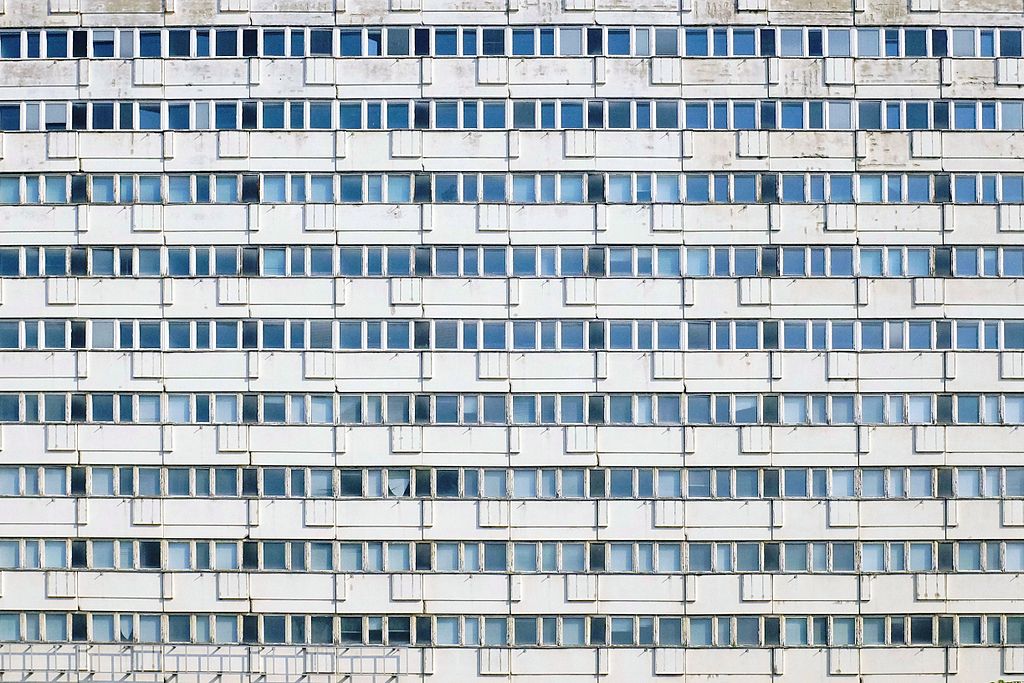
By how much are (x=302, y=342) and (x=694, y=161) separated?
1354 cm

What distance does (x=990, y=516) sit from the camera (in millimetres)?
31516

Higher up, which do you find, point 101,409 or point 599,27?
point 599,27

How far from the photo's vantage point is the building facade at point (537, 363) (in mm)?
31453

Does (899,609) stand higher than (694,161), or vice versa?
(694,161)

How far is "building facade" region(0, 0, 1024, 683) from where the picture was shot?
1238 inches

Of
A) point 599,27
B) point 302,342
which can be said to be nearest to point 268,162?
point 302,342

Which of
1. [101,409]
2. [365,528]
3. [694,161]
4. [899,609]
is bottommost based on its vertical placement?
[899,609]

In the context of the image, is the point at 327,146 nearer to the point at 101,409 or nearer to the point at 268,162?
the point at 268,162

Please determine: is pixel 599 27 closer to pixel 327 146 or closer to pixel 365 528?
pixel 327 146

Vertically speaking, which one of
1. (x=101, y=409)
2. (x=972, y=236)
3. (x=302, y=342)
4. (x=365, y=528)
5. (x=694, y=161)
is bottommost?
(x=365, y=528)

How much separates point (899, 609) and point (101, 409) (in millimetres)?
25778

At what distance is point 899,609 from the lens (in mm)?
31578

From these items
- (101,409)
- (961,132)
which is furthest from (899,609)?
(101,409)

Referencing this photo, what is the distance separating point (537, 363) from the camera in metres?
31.5
